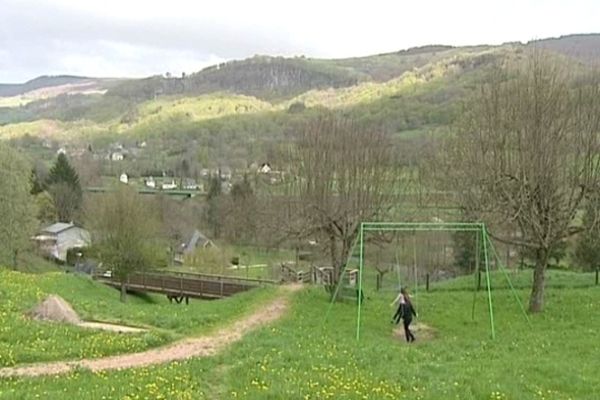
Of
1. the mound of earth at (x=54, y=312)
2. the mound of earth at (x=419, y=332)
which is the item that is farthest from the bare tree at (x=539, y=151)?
the mound of earth at (x=54, y=312)

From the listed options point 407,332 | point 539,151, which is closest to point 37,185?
point 539,151

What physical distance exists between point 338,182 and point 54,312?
1705cm

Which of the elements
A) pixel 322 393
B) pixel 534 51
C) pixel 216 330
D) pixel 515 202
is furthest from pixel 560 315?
pixel 322 393

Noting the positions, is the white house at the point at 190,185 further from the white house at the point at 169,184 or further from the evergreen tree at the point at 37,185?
the evergreen tree at the point at 37,185

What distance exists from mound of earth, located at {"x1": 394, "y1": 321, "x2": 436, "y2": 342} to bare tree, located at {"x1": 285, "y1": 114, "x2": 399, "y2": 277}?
7.92 metres

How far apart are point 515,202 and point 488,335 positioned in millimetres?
7085

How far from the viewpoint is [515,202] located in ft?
102

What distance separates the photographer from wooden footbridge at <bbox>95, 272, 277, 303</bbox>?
191 feet

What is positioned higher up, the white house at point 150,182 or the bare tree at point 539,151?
the bare tree at point 539,151

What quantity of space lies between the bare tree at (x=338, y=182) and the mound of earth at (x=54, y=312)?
46.6 feet

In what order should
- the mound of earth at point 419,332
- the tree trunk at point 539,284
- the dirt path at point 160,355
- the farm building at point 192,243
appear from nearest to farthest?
1. the dirt path at point 160,355
2. the mound of earth at point 419,332
3. the tree trunk at point 539,284
4. the farm building at point 192,243

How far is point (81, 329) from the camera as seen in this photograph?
24.2 m

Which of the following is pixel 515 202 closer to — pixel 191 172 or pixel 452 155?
pixel 452 155

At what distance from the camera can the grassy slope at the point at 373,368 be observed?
15.6 meters
